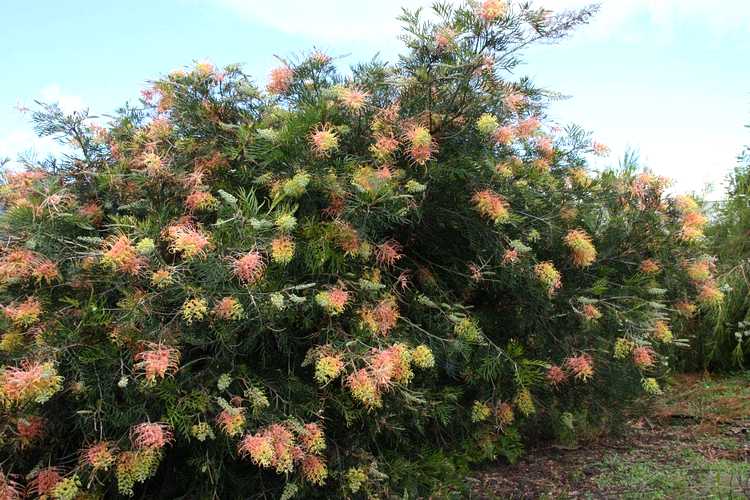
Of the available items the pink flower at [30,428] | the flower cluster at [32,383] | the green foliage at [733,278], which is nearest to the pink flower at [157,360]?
the flower cluster at [32,383]

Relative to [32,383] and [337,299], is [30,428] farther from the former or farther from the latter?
[337,299]

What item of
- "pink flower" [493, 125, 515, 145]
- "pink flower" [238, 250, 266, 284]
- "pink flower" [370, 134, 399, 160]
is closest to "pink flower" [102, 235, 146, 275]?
"pink flower" [238, 250, 266, 284]

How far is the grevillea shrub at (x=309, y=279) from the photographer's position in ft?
9.93

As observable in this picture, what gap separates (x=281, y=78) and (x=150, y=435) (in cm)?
214

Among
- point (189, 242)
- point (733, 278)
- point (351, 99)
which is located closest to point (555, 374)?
point (351, 99)

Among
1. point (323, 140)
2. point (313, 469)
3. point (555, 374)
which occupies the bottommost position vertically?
point (313, 469)

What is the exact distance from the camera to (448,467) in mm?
3982

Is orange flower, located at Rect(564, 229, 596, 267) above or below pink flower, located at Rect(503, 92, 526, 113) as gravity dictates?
below

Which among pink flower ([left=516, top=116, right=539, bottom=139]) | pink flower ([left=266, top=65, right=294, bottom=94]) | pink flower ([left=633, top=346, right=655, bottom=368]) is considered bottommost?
pink flower ([left=633, top=346, right=655, bottom=368])

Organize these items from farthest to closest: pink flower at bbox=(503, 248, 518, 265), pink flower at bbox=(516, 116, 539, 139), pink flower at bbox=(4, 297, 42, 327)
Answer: pink flower at bbox=(516, 116, 539, 139)
pink flower at bbox=(503, 248, 518, 265)
pink flower at bbox=(4, 297, 42, 327)

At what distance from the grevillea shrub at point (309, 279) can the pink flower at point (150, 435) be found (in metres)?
0.02

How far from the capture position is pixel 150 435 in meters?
2.87

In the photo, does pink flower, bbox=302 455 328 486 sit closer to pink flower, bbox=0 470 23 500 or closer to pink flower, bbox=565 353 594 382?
pink flower, bbox=0 470 23 500

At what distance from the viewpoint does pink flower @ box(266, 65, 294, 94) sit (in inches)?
154
